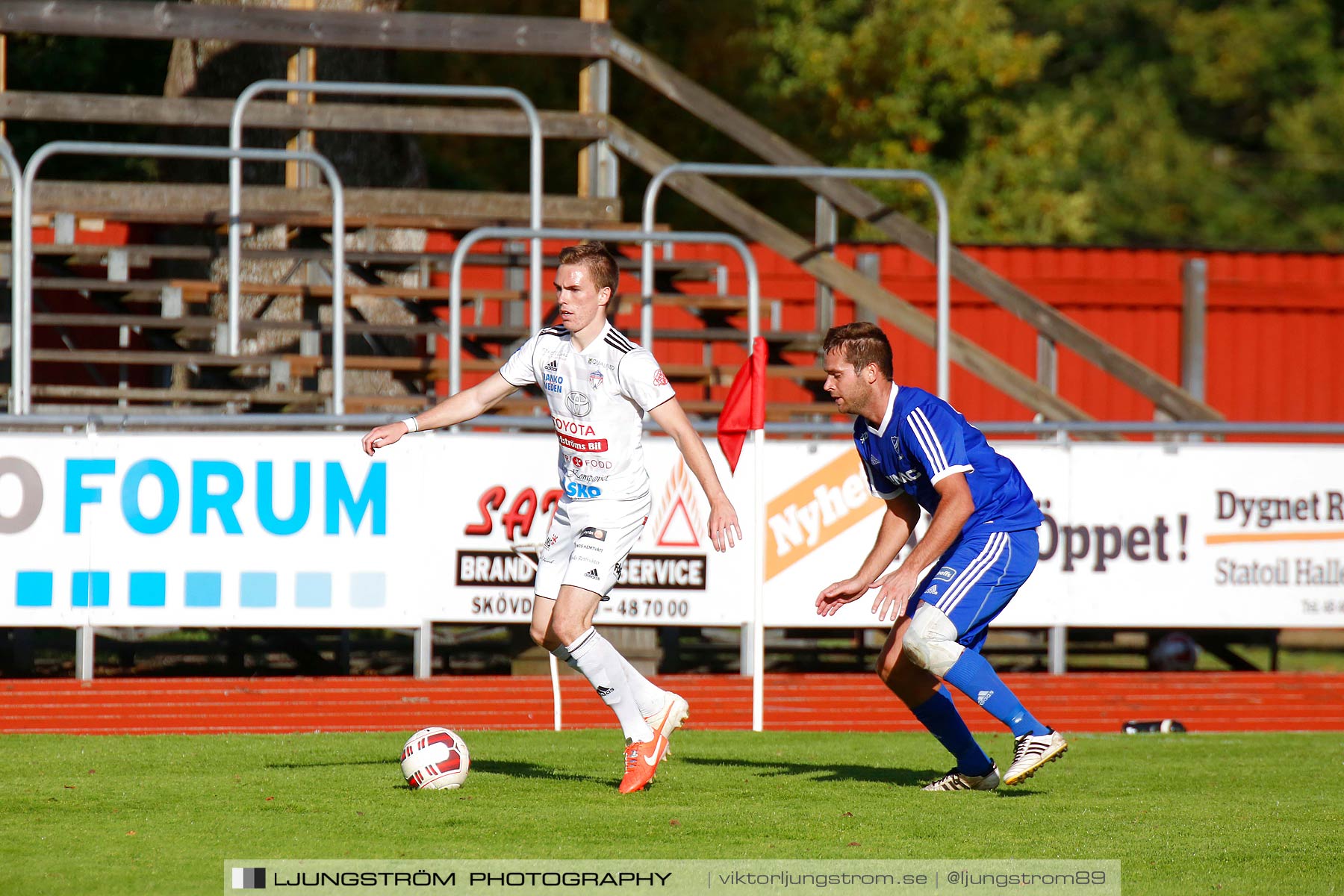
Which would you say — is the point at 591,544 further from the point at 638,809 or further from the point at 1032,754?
the point at 1032,754

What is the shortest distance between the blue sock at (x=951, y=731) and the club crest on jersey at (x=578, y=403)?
1803mm

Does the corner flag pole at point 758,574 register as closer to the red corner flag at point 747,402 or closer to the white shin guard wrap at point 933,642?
the red corner flag at point 747,402

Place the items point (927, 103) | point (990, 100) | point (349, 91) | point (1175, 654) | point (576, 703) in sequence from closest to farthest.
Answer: point (576, 703) → point (1175, 654) → point (349, 91) → point (927, 103) → point (990, 100)

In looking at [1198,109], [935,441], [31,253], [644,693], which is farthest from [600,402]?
[1198,109]

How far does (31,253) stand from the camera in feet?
40.6

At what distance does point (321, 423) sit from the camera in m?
11.4

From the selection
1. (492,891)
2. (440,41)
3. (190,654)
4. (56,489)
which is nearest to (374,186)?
(440,41)

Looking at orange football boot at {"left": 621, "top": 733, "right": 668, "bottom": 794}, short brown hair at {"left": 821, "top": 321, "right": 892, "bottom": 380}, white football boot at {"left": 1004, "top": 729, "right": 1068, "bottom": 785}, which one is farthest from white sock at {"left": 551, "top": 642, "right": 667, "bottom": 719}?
short brown hair at {"left": 821, "top": 321, "right": 892, "bottom": 380}

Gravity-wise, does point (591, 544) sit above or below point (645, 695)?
above

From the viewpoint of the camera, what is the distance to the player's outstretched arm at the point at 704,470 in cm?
671

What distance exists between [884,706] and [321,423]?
4.07 metres

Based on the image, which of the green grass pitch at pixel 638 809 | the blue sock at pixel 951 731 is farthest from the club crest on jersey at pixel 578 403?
the blue sock at pixel 951 731

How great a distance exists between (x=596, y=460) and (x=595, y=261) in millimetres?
792

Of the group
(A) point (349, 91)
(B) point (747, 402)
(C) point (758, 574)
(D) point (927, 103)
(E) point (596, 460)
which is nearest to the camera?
(E) point (596, 460)
